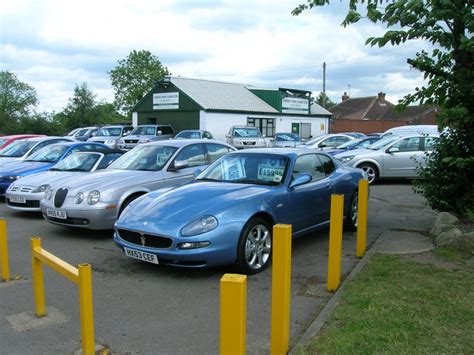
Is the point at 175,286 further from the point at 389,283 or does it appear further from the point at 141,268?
the point at 389,283

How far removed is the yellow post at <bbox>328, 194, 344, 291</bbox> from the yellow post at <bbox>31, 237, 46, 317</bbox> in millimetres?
2836

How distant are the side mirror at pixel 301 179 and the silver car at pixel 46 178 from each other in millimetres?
4848

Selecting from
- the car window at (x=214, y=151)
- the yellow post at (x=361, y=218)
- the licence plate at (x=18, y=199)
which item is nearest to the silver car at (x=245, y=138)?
the car window at (x=214, y=151)

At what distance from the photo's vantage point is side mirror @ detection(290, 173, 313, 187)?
19.9 feet

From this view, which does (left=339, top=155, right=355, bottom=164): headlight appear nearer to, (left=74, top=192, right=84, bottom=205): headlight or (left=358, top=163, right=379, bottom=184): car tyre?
(left=358, top=163, right=379, bottom=184): car tyre

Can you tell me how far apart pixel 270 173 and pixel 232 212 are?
3.98 feet

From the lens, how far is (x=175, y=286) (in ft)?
16.7

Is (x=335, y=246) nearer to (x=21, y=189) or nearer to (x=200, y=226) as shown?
(x=200, y=226)

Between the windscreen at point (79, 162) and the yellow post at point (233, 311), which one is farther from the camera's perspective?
the windscreen at point (79, 162)

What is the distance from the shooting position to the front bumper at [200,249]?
501cm

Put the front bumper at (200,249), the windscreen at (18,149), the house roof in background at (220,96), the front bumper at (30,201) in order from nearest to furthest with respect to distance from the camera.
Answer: the front bumper at (200,249) < the front bumper at (30,201) < the windscreen at (18,149) < the house roof in background at (220,96)

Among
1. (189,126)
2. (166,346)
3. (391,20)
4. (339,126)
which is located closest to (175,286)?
(166,346)

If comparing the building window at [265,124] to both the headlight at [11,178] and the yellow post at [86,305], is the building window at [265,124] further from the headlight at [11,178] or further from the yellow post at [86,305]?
the yellow post at [86,305]

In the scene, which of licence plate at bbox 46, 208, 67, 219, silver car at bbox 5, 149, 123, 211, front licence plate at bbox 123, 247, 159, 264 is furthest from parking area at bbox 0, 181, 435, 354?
silver car at bbox 5, 149, 123, 211
